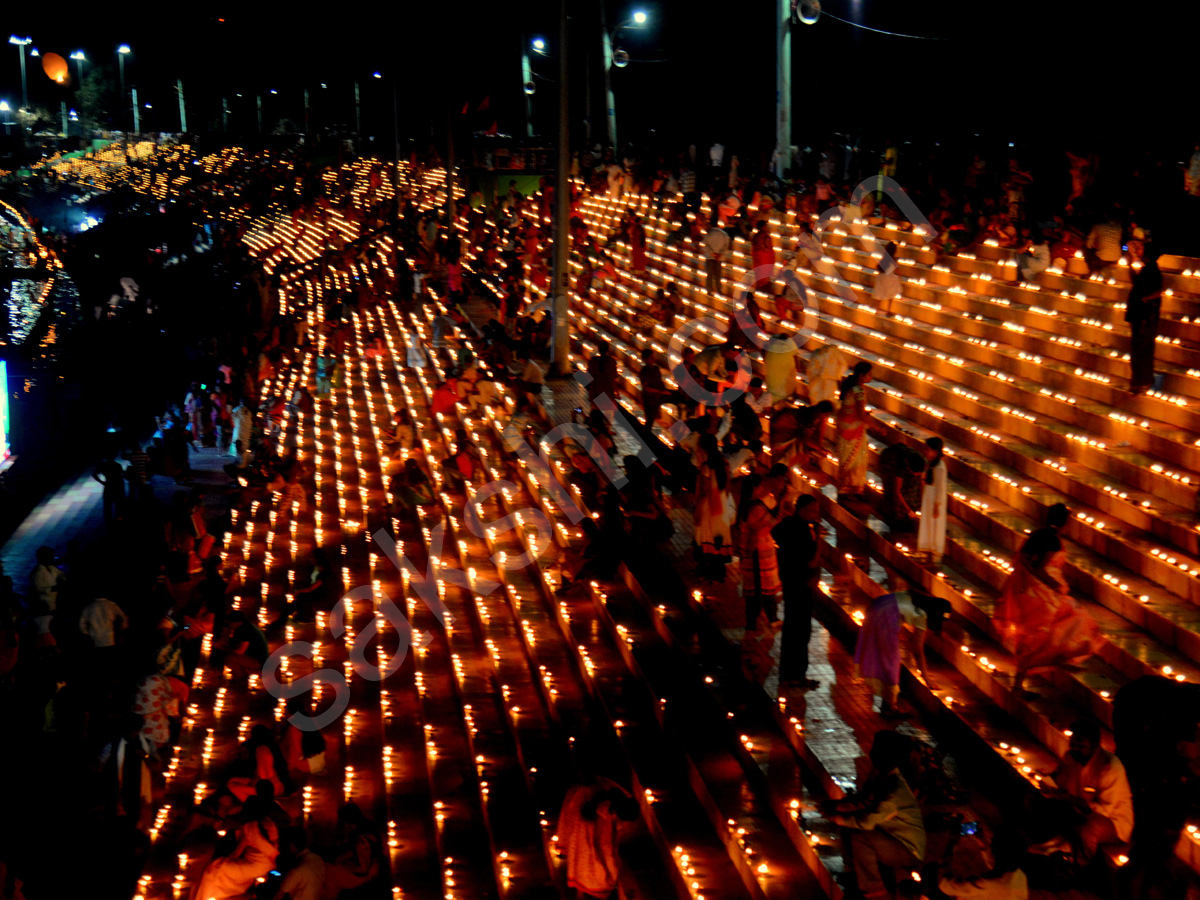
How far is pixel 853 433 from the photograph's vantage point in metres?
10.1

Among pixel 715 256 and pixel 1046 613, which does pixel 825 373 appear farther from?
pixel 715 256

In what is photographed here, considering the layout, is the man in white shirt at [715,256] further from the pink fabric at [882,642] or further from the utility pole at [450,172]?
the utility pole at [450,172]

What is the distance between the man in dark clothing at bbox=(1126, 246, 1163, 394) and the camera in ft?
29.3

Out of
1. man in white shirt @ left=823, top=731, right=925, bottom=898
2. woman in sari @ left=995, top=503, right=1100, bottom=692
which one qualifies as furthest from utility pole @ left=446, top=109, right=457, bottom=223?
man in white shirt @ left=823, top=731, right=925, bottom=898

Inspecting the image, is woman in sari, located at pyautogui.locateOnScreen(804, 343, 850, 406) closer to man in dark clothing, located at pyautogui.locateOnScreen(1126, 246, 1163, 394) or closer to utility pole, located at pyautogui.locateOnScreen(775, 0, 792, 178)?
man in dark clothing, located at pyautogui.locateOnScreen(1126, 246, 1163, 394)

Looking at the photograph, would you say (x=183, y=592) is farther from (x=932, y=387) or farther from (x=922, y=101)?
(x=922, y=101)

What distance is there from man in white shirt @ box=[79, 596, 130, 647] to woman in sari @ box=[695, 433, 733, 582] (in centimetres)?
538

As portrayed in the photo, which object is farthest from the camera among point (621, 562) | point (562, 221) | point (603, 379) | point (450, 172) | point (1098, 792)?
point (450, 172)

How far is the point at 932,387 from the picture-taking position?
11.5 meters

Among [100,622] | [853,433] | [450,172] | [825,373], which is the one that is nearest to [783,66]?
[825,373]

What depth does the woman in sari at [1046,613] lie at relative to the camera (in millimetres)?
6758

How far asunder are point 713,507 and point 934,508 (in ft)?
6.53

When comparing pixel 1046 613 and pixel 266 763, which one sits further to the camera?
pixel 266 763

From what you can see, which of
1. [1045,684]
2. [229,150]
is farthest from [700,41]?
[229,150]
